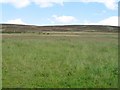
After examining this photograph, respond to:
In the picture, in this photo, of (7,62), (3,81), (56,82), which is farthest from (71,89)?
(7,62)

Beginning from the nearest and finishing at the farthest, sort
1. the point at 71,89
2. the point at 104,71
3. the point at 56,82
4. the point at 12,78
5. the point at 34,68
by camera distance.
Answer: the point at 71,89 < the point at 56,82 < the point at 12,78 < the point at 104,71 < the point at 34,68

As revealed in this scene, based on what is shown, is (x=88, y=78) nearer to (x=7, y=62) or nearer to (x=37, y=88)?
(x=37, y=88)

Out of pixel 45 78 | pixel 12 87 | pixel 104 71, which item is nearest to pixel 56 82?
pixel 45 78

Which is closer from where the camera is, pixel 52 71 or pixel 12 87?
pixel 12 87

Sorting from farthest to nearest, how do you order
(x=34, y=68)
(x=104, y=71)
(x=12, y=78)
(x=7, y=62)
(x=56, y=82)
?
(x=7, y=62), (x=34, y=68), (x=104, y=71), (x=12, y=78), (x=56, y=82)

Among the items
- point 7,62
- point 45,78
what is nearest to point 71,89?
point 45,78

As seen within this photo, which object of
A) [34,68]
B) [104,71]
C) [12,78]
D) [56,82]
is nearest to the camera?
[56,82]

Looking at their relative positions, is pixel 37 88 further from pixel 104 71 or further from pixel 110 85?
pixel 104 71

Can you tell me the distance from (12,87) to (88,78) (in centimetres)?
335

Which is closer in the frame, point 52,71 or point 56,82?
point 56,82

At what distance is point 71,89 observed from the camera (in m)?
11.9

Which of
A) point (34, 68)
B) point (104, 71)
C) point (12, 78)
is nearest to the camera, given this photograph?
point (12, 78)

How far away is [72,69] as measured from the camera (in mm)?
15344

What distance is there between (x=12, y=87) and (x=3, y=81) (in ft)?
3.91
